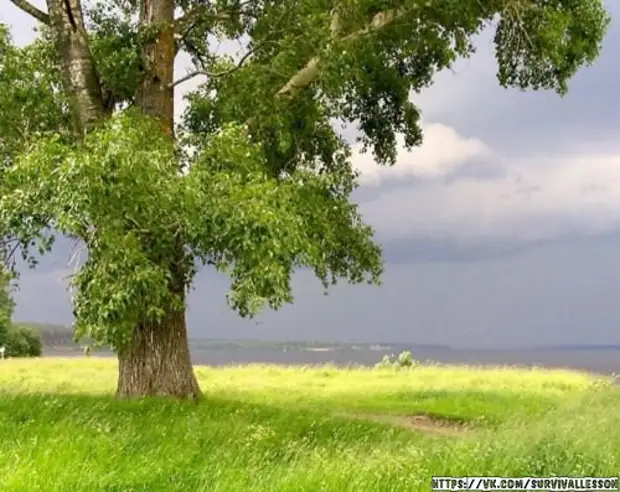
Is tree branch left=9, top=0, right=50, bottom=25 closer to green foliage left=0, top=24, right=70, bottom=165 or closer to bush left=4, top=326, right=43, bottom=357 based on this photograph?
green foliage left=0, top=24, right=70, bottom=165

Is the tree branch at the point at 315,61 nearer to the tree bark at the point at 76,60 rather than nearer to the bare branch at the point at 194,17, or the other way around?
the bare branch at the point at 194,17

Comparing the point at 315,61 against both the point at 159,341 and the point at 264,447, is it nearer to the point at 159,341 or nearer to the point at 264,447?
the point at 159,341

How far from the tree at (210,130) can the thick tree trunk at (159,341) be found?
29mm

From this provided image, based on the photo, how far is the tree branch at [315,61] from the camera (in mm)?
15430

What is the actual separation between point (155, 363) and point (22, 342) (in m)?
51.2

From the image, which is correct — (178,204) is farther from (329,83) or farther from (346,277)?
(346,277)

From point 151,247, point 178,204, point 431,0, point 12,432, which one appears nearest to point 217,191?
point 178,204

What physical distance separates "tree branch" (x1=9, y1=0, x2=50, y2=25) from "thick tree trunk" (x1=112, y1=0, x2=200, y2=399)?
1.94 metres

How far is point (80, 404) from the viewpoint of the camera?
43.7 ft

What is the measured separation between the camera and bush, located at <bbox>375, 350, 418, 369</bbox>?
37.4m

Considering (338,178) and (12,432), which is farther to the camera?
(338,178)

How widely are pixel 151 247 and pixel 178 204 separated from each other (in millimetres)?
925

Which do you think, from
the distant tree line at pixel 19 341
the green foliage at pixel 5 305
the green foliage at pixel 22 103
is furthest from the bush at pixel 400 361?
the distant tree line at pixel 19 341

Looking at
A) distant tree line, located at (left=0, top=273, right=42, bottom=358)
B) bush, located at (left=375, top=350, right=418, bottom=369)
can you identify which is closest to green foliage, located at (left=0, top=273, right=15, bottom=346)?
distant tree line, located at (left=0, top=273, right=42, bottom=358)
